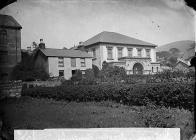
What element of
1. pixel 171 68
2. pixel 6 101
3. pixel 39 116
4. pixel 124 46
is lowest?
pixel 39 116

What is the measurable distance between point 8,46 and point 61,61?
3.12 feet

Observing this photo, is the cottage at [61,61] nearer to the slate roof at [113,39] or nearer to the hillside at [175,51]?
the slate roof at [113,39]

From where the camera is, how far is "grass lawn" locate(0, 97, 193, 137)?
3.37m

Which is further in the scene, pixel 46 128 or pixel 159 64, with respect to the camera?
pixel 159 64

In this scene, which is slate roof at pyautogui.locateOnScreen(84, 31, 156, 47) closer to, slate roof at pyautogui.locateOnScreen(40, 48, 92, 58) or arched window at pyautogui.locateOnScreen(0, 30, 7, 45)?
slate roof at pyautogui.locateOnScreen(40, 48, 92, 58)

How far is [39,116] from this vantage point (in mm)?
3510

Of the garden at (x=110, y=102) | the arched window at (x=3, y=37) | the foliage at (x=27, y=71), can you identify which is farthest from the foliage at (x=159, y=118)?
the arched window at (x=3, y=37)

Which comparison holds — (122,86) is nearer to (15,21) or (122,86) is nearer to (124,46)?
(124,46)

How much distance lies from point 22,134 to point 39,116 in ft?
1.32

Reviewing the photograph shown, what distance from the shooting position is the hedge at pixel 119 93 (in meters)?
3.59

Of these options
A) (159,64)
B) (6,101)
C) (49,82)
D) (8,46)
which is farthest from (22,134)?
(159,64)

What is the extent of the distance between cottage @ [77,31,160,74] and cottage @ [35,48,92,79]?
0.16 m

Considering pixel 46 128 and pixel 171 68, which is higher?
pixel 171 68

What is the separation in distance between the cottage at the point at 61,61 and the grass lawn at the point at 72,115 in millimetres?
592
